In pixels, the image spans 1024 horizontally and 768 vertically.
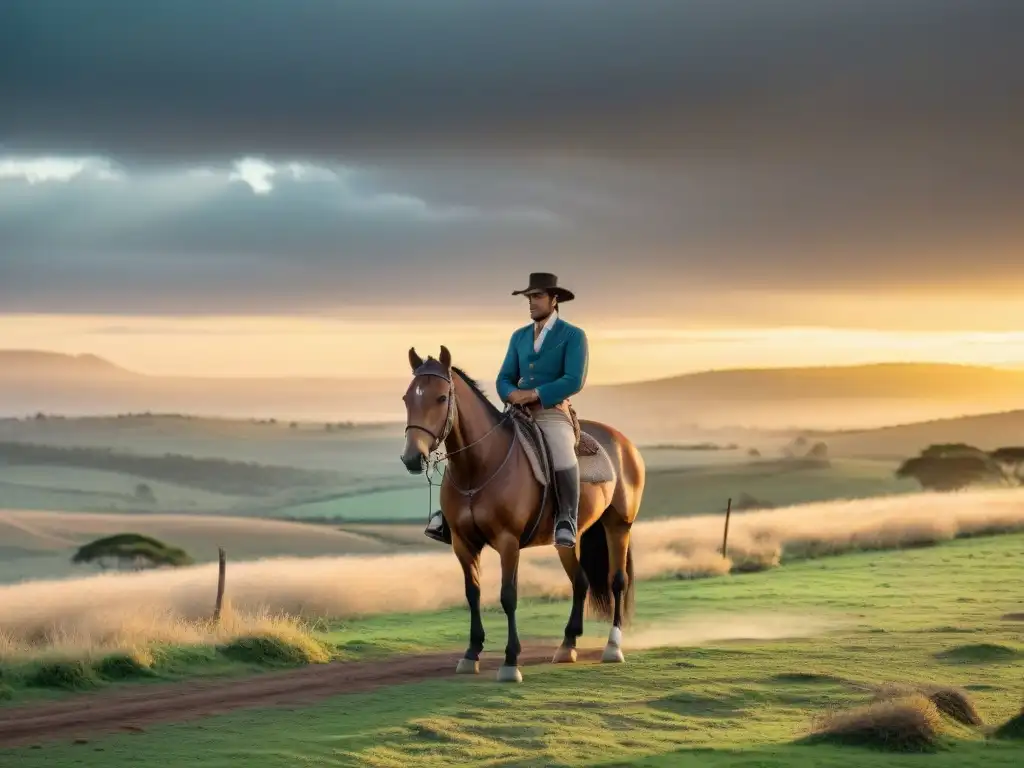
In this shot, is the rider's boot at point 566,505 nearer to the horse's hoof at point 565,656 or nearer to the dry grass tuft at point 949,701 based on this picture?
the horse's hoof at point 565,656

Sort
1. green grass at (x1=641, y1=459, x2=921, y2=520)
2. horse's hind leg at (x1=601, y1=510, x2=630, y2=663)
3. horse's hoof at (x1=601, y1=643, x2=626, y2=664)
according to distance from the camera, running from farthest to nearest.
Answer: green grass at (x1=641, y1=459, x2=921, y2=520) < horse's hind leg at (x1=601, y1=510, x2=630, y2=663) < horse's hoof at (x1=601, y1=643, x2=626, y2=664)

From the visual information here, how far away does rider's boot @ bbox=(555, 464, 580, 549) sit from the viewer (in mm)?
19812

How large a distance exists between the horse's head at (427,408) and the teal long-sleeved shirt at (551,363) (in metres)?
1.65

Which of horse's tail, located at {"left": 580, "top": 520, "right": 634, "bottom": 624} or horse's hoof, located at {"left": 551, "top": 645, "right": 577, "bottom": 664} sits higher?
horse's tail, located at {"left": 580, "top": 520, "right": 634, "bottom": 624}

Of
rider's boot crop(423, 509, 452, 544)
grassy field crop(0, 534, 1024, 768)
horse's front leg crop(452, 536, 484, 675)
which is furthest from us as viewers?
rider's boot crop(423, 509, 452, 544)

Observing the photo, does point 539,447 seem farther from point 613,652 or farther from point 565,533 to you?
point 613,652

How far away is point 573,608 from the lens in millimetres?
21438

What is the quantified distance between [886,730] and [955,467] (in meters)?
87.9

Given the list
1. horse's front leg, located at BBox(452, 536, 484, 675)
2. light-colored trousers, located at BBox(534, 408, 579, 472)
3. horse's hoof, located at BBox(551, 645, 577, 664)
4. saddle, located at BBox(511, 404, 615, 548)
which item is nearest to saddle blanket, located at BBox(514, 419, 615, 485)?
saddle, located at BBox(511, 404, 615, 548)

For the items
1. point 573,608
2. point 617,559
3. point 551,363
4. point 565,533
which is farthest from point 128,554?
point 565,533

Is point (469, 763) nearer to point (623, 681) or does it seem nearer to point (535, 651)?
point (623, 681)

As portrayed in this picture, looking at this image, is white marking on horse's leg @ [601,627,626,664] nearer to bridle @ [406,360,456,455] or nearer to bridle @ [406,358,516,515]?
bridle @ [406,358,516,515]

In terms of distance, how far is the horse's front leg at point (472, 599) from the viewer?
19719mm

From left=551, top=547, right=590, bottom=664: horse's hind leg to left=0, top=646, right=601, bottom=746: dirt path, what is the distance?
0.25 meters
